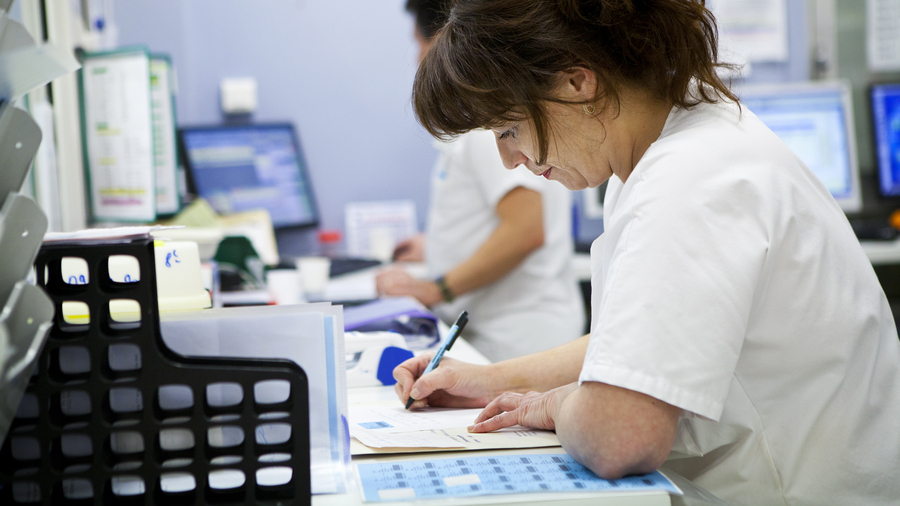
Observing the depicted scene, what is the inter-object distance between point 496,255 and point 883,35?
2.22 metres

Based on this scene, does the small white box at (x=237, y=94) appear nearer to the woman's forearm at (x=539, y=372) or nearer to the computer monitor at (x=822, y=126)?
the computer monitor at (x=822, y=126)

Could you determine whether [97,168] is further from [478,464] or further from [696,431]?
[696,431]

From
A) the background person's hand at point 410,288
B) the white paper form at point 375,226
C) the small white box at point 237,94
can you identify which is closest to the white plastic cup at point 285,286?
the background person's hand at point 410,288

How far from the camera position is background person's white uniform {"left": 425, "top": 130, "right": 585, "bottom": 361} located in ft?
6.09

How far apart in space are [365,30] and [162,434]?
8.28 feet

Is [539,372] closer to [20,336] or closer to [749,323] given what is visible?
[749,323]

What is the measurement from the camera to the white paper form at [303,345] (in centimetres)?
63

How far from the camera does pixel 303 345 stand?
65 centimetres

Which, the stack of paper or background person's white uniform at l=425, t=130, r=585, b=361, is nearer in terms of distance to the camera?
the stack of paper

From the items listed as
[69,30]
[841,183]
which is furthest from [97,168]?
[841,183]

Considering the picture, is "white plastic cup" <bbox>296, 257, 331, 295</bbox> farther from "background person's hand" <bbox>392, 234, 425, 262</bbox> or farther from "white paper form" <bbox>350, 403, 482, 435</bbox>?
"white paper form" <bbox>350, 403, 482, 435</bbox>

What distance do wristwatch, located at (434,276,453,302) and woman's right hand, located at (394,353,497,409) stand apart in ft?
2.91

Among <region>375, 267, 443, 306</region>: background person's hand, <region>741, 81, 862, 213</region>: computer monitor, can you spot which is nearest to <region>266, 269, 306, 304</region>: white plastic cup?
<region>375, 267, 443, 306</region>: background person's hand

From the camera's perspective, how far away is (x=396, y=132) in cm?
295
